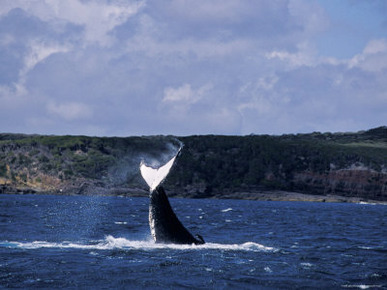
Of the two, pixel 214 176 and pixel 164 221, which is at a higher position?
pixel 164 221

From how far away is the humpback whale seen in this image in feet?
73.0

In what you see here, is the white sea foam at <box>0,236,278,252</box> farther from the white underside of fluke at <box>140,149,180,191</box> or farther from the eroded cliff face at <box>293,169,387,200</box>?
the eroded cliff face at <box>293,169,387,200</box>

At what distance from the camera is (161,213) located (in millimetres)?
23531

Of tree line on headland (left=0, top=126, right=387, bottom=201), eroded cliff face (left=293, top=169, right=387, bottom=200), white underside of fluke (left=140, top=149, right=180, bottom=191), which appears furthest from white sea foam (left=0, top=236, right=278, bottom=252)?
eroded cliff face (left=293, top=169, right=387, bottom=200)

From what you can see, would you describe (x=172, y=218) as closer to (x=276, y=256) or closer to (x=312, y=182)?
(x=276, y=256)

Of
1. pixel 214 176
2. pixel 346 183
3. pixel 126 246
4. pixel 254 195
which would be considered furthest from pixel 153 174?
pixel 346 183

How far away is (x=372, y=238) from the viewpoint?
122ft

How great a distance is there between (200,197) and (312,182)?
34276mm

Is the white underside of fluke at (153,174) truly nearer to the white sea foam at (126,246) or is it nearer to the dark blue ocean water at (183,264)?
the dark blue ocean water at (183,264)

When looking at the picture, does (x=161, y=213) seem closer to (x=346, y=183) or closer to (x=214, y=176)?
(x=214, y=176)

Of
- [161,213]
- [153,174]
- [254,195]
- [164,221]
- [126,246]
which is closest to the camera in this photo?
[153,174]

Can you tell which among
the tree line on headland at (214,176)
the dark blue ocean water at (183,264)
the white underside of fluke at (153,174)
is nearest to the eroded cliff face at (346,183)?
the tree line on headland at (214,176)

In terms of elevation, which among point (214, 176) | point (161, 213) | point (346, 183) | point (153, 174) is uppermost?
point (153, 174)

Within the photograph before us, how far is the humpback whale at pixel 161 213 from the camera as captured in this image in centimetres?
2227
